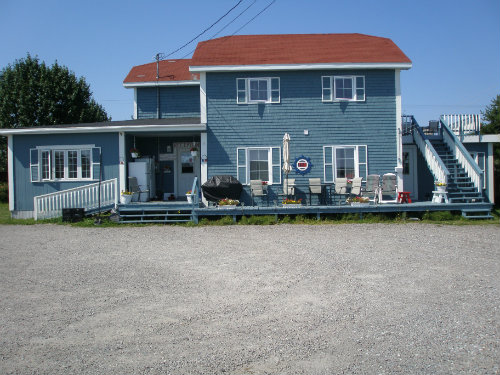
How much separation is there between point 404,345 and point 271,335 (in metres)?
1.26

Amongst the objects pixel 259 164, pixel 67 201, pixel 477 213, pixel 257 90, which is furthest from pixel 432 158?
pixel 67 201

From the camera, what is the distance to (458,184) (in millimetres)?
14742

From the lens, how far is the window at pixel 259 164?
1548cm

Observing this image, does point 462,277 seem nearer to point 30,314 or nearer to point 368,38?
point 30,314

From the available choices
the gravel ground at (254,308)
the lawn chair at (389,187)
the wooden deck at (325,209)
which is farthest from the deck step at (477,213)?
the gravel ground at (254,308)

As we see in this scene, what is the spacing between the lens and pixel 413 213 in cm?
1367

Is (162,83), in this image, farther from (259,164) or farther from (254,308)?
(254,308)

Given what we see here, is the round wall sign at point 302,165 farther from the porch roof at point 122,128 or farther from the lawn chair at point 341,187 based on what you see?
the porch roof at point 122,128

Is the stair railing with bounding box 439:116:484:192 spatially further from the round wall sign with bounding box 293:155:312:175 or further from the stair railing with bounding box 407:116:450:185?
the round wall sign with bounding box 293:155:312:175

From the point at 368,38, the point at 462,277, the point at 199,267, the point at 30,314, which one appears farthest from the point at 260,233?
the point at 368,38

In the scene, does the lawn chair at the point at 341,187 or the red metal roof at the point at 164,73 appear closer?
the lawn chair at the point at 341,187

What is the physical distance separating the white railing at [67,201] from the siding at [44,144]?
989 mm

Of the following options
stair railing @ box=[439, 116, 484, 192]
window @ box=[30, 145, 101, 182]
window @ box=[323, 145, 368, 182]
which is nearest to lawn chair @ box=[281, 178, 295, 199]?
window @ box=[323, 145, 368, 182]

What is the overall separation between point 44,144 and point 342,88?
35.9 feet
